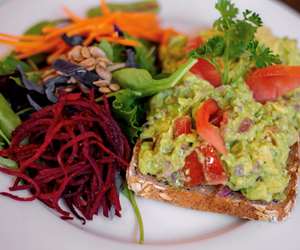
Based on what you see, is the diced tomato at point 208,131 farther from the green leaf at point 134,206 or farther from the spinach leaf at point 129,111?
the green leaf at point 134,206

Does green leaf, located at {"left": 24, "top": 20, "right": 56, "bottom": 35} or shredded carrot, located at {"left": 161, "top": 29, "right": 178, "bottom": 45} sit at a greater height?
green leaf, located at {"left": 24, "top": 20, "right": 56, "bottom": 35}

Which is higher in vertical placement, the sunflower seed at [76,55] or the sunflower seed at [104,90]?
the sunflower seed at [76,55]

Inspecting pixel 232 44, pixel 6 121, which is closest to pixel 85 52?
pixel 6 121

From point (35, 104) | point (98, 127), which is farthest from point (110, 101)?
point (35, 104)

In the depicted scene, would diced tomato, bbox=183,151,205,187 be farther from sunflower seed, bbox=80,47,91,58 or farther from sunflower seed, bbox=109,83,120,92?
sunflower seed, bbox=80,47,91,58

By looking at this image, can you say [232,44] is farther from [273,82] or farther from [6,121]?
[6,121]

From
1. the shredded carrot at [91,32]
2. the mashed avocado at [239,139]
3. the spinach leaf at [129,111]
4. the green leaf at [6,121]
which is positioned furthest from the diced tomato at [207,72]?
the green leaf at [6,121]

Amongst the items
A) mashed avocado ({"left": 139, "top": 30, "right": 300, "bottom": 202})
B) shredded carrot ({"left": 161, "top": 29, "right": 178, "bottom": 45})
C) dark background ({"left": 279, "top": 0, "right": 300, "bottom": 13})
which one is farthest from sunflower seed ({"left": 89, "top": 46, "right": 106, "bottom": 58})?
dark background ({"left": 279, "top": 0, "right": 300, "bottom": 13})
